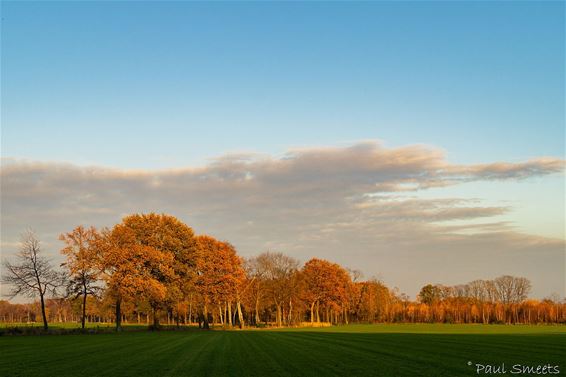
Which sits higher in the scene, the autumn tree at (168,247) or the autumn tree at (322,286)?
the autumn tree at (168,247)

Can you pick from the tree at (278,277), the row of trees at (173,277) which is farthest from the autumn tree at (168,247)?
the tree at (278,277)

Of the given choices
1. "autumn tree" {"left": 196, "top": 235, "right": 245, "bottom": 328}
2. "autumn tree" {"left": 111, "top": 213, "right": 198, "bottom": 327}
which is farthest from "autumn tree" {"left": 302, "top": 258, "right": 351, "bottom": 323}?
"autumn tree" {"left": 111, "top": 213, "right": 198, "bottom": 327}

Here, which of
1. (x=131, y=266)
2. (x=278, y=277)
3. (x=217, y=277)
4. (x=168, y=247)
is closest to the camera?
(x=131, y=266)

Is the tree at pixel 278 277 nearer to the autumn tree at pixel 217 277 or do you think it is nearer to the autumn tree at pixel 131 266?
the autumn tree at pixel 217 277

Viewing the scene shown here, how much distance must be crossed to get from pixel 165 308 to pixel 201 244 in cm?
1394

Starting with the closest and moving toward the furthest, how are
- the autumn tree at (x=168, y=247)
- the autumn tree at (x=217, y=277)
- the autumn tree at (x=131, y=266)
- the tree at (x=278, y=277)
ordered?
1. the autumn tree at (x=131, y=266)
2. the autumn tree at (x=168, y=247)
3. the autumn tree at (x=217, y=277)
4. the tree at (x=278, y=277)

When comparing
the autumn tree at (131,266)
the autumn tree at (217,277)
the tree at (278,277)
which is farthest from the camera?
the tree at (278,277)

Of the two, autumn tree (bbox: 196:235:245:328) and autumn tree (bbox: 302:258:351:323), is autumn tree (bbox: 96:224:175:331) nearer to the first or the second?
autumn tree (bbox: 196:235:245:328)

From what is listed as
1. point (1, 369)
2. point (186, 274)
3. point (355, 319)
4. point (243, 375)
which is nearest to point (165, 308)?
point (186, 274)

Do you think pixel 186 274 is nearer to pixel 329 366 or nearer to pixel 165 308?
pixel 165 308

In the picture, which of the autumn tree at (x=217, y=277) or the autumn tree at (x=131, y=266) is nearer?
the autumn tree at (x=131, y=266)

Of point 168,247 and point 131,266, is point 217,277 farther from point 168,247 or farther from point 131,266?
point 131,266

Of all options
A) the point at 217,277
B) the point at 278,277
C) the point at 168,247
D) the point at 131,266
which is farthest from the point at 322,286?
the point at 131,266

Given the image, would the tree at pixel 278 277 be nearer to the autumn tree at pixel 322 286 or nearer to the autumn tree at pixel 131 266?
the autumn tree at pixel 322 286
